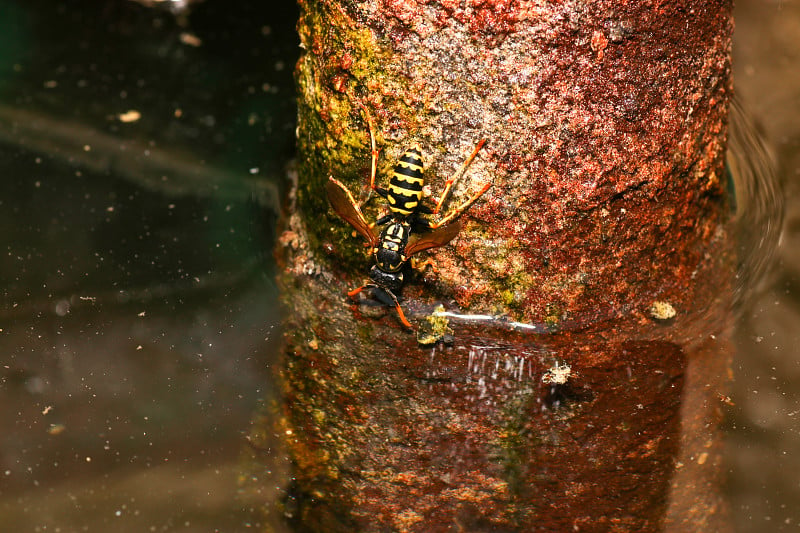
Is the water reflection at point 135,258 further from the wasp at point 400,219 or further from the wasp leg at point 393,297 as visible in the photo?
the wasp at point 400,219

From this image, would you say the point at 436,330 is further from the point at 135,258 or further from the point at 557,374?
the point at 135,258

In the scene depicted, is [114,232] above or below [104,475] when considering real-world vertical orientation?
above

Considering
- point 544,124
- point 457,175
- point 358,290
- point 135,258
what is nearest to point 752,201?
point 544,124

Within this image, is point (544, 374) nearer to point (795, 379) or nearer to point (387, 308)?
point (387, 308)

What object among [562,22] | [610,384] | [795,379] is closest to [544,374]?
[610,384]

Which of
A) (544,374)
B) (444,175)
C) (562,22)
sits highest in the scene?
(562,22)

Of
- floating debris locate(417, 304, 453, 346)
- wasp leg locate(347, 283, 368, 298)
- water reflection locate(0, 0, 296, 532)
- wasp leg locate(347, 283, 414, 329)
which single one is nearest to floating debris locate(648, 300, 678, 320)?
floating debris locate(417, 304, 453, 346)

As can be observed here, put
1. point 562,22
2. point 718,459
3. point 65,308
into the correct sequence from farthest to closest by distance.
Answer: point 65,308 < point 718,459 < point 562,22
